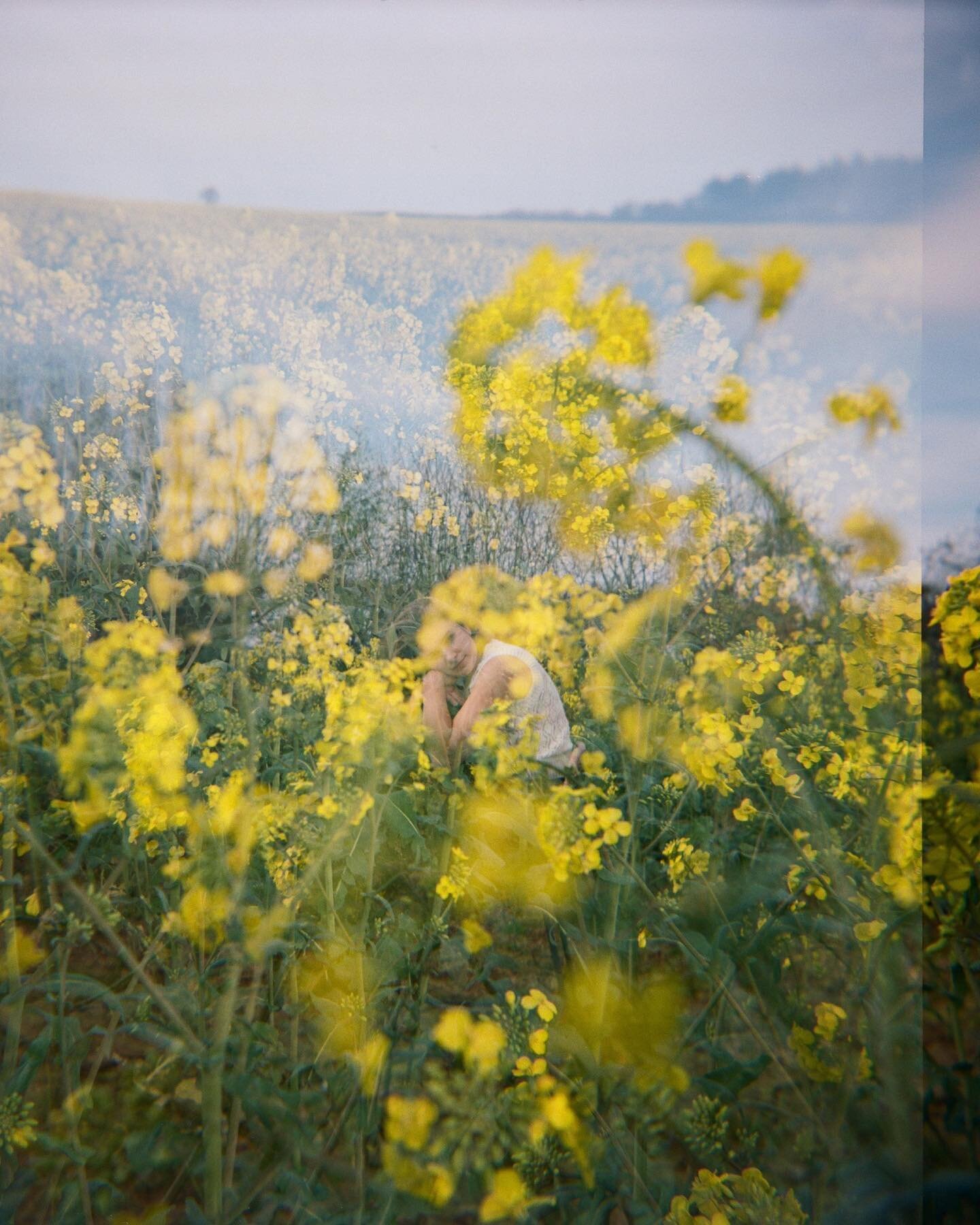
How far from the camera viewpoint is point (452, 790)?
1.30 meters

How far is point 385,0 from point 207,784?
1490mm

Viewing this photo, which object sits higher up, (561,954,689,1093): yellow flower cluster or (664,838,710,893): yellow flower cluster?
(664,838,710,893): yellow flower cluster

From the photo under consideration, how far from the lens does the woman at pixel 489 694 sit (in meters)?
1.32

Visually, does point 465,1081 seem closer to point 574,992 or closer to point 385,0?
point 574,992

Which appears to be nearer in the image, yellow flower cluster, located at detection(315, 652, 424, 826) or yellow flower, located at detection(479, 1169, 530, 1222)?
yellow flower, located at detection(479, 1169, 530, 1222)

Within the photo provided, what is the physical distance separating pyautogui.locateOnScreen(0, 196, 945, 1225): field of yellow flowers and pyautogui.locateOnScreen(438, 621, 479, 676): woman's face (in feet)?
0.11

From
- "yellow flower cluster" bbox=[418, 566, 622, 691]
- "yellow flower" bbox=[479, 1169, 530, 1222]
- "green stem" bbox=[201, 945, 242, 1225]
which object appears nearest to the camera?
"yellow flower" bbox=[479, 1169, 530, 1222]

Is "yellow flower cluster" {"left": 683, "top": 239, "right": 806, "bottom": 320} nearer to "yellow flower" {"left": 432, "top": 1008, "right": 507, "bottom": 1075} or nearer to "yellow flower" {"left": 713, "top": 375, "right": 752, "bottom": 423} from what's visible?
"yellow flower" {"left": 713, "top": 375, "right": 752, "bottom": 423}

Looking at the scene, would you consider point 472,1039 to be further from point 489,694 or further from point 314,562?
point 314,562

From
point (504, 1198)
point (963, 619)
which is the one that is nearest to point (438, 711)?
point (504, 1198)

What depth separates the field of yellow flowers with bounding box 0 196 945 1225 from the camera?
1231 mm

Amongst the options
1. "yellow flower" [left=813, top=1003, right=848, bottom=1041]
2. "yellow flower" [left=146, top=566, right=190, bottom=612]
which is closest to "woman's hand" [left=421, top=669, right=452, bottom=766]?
"yellow flower" [left=146, top=566, right=190, bottom=612]

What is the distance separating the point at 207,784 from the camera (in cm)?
135

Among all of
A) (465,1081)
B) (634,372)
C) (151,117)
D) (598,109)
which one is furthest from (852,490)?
(151,117)
